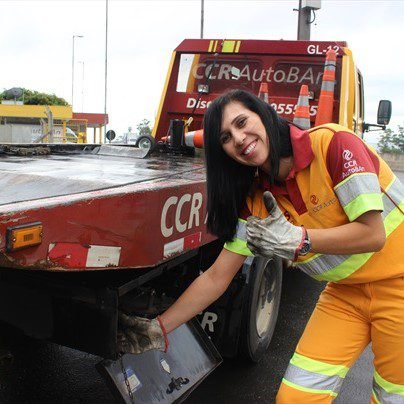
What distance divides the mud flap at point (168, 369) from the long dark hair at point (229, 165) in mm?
712

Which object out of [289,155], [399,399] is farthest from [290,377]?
[289,155]

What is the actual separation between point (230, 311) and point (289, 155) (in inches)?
56.6

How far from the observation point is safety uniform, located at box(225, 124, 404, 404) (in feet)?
6.11

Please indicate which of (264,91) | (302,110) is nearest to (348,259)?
(302,110)

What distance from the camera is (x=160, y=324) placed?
2182 millimetres

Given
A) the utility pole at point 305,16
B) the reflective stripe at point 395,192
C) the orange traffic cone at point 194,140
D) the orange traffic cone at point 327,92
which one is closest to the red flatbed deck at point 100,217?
the reflective stripe at point 395,192

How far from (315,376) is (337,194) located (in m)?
0.73

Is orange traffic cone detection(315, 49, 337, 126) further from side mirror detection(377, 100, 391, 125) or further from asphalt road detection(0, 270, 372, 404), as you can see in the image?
asphalt road detection(0, 270, 372, 404)

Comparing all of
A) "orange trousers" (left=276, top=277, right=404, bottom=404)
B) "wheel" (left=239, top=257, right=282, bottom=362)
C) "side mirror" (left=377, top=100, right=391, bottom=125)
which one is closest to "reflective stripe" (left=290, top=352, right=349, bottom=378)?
"orange trousers" (left=276, top=277, right=404, bottom=404)

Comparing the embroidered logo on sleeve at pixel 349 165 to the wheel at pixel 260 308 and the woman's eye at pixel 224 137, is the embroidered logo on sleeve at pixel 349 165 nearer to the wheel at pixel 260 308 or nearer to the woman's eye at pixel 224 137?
the woman's eye at pixel 224 137

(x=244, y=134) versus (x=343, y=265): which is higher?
(x=244, y=134)

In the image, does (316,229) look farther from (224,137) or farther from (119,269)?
(119,269)

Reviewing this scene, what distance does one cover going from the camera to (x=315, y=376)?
81.0 inches

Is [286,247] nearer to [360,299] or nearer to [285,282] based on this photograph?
[360,299]
